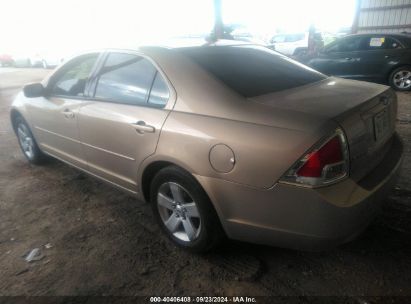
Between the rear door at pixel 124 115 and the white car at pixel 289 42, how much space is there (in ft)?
41.3

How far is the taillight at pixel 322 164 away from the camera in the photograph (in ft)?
6.25

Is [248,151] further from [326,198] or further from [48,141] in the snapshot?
[48,141]

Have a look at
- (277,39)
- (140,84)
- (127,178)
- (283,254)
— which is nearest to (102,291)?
(127,178)

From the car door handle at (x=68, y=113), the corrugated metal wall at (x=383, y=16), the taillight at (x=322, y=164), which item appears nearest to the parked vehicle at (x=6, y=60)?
the corrugated metal wall at (x=383, y=16)

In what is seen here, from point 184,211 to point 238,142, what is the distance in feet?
2.60

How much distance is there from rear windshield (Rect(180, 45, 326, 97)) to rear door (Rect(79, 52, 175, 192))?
0.37 metres

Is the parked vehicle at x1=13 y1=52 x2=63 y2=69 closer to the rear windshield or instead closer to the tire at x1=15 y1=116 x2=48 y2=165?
the tire at x1=15 y1=116 x2=48 y2=165

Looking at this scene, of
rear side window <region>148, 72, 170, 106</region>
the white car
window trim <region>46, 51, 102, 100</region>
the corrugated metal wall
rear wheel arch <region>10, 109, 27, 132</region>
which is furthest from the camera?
the white car

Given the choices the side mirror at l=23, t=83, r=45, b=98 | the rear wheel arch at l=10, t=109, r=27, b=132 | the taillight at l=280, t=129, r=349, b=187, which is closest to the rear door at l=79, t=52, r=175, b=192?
the side mirror at l=23, t=83, r=45, b=98

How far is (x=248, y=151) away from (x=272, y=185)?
0.23 meters

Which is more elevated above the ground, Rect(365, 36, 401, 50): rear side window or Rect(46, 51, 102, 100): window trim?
Rect(46, 51, 102, 100): window trim

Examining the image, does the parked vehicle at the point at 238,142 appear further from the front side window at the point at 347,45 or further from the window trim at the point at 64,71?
the front side window at the point at 347,45

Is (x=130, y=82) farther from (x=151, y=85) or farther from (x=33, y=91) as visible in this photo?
(x=33, y=91)

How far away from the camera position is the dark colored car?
8.22 meters
